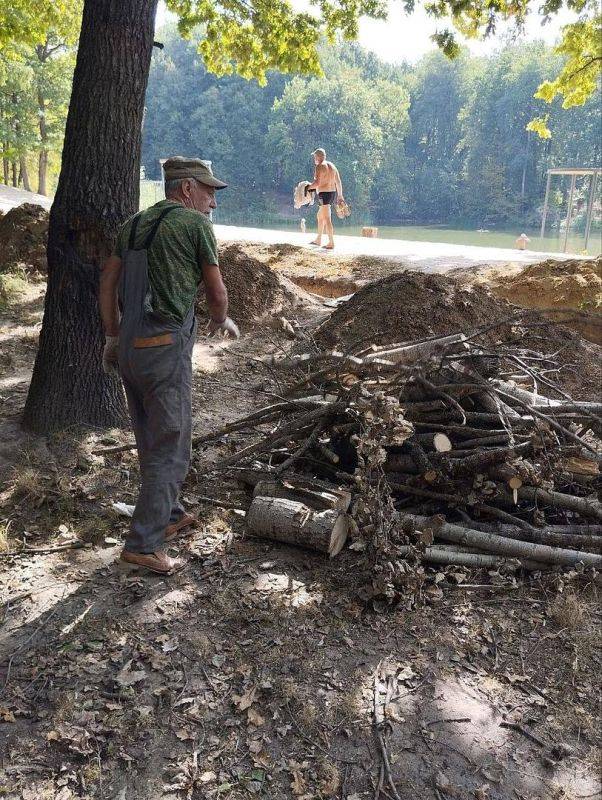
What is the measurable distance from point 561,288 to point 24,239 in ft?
28.5

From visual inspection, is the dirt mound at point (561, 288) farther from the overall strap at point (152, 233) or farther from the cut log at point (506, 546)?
the overall strap at point (152, 233)

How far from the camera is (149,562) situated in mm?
3600

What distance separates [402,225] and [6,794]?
241 ft

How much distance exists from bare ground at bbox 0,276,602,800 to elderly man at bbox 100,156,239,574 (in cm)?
46

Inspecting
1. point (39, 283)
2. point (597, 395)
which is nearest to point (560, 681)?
point (597, 395)

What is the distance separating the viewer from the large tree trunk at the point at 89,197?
4879mm

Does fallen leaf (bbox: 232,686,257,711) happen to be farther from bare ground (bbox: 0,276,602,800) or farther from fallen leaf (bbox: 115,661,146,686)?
fallen leaf (bbox: 115,661,146,686)

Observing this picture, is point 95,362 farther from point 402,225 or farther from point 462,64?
point 462,64

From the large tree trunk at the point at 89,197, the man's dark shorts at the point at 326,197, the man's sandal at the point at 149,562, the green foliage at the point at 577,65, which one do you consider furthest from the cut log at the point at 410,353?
the man's dark shorts at the point at 326,197

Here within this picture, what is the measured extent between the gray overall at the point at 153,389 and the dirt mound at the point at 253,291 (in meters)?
5.44

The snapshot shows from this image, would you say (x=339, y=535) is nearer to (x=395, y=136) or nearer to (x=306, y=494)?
(x=306, y=494)

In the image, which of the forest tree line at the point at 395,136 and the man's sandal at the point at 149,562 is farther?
the forest tree line at the point at 395,136

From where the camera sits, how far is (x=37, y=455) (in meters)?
4.89

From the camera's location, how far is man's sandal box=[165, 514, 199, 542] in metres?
4.01
